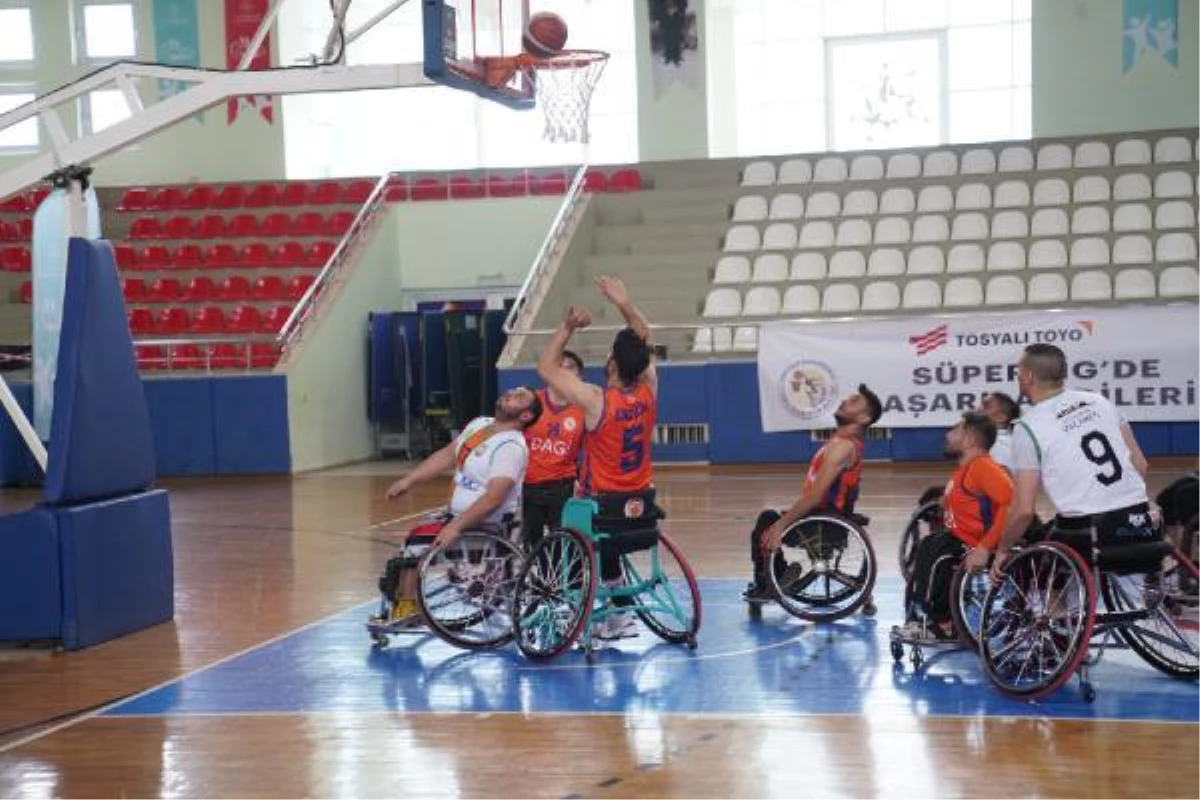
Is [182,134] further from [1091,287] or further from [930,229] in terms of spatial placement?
[1091,287]

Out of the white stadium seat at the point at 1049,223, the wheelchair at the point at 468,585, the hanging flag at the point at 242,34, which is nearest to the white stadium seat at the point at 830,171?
the white stadium seat at the point at 1049,223

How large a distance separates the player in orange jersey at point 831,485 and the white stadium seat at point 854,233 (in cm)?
1034

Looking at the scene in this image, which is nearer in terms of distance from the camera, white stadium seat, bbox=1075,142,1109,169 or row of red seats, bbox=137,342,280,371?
row of red seats, bbox=137,342,280,371

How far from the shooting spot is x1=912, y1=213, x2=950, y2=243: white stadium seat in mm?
17875

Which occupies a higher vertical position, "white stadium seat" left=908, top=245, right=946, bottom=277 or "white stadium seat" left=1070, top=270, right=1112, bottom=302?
"white stadium seat" left=908, top=245, right=946, bottom=277

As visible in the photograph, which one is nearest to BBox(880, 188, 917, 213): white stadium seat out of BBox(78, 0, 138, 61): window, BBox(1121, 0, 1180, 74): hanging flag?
BBox(1121, 0, 1180, 74): hanging flag

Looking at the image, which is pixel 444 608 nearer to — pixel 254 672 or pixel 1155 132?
pixel 254 672

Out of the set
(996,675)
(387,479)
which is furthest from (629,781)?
(387,479)

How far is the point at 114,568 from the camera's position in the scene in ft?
26.2

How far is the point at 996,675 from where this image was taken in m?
6.05

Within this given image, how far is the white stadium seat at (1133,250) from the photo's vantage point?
1692 cm

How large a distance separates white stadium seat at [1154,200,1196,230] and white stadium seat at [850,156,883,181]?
3.30m

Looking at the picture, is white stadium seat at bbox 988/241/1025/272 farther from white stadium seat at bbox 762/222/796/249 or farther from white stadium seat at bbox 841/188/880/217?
white stadium seat at bbox 762/222/796/249

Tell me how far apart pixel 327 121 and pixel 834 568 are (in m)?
16.2
